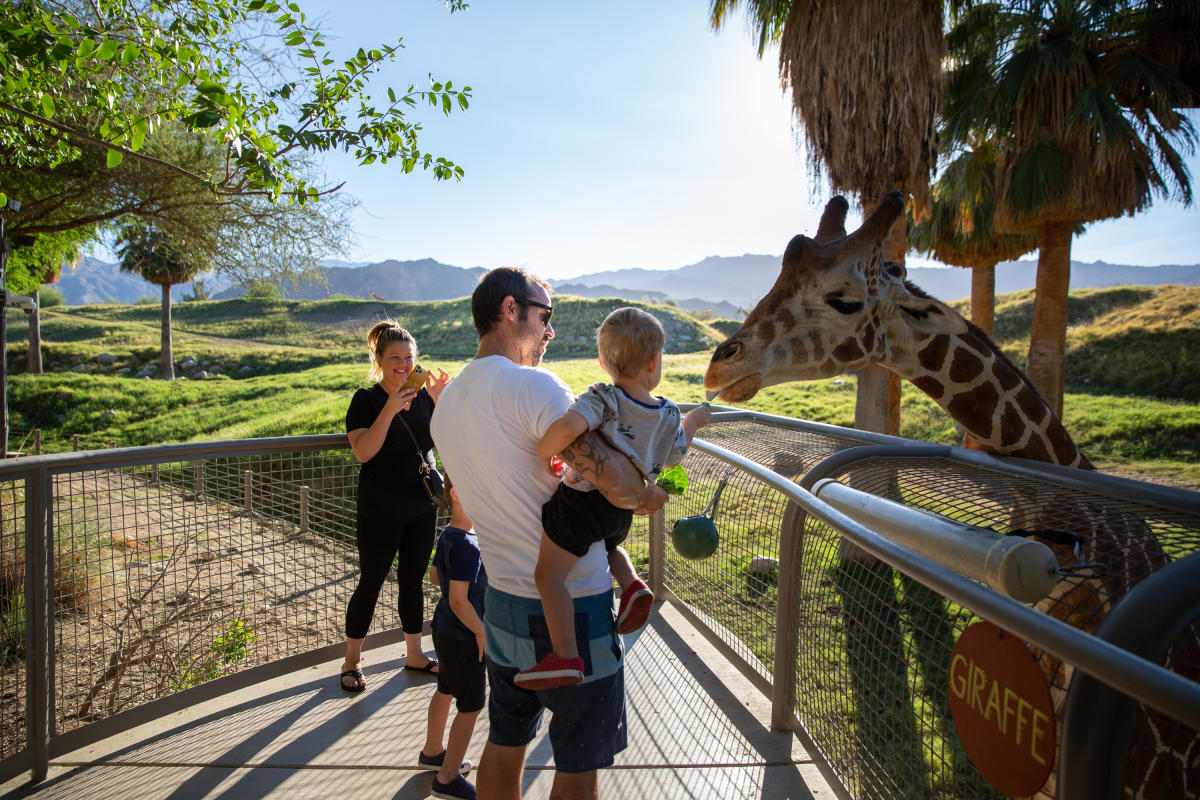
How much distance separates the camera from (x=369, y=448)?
3.42 metres

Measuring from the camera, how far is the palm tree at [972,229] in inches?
413

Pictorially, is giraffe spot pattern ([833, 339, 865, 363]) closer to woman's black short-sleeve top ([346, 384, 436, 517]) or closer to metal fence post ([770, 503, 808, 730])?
metal fence post ([770, 503, 808, 730])

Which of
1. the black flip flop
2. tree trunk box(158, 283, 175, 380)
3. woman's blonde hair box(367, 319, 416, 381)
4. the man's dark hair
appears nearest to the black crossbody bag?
woman's blonde hair box(367, 319, 416, 381)

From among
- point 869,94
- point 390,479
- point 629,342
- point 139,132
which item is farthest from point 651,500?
point 869,94

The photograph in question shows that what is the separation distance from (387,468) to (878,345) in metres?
2.65

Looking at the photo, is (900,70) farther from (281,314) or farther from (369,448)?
(281,314)

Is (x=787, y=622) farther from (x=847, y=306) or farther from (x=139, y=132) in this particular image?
(x=139, y=132)

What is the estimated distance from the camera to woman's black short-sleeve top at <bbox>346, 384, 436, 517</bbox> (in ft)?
11.6

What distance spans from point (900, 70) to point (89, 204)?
1086 centimetres

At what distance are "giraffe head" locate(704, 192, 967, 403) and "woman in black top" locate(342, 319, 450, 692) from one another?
1568 millimetres

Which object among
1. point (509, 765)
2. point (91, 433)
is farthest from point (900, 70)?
point (91, 433)

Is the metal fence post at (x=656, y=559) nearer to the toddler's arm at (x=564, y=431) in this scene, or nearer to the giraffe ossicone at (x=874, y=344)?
the giraffe ossicone at (x=874, y=344)

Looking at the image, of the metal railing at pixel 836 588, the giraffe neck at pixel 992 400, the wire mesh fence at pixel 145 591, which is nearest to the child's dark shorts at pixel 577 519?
the metal railing at pixel 836 588

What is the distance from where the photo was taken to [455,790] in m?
2.74
